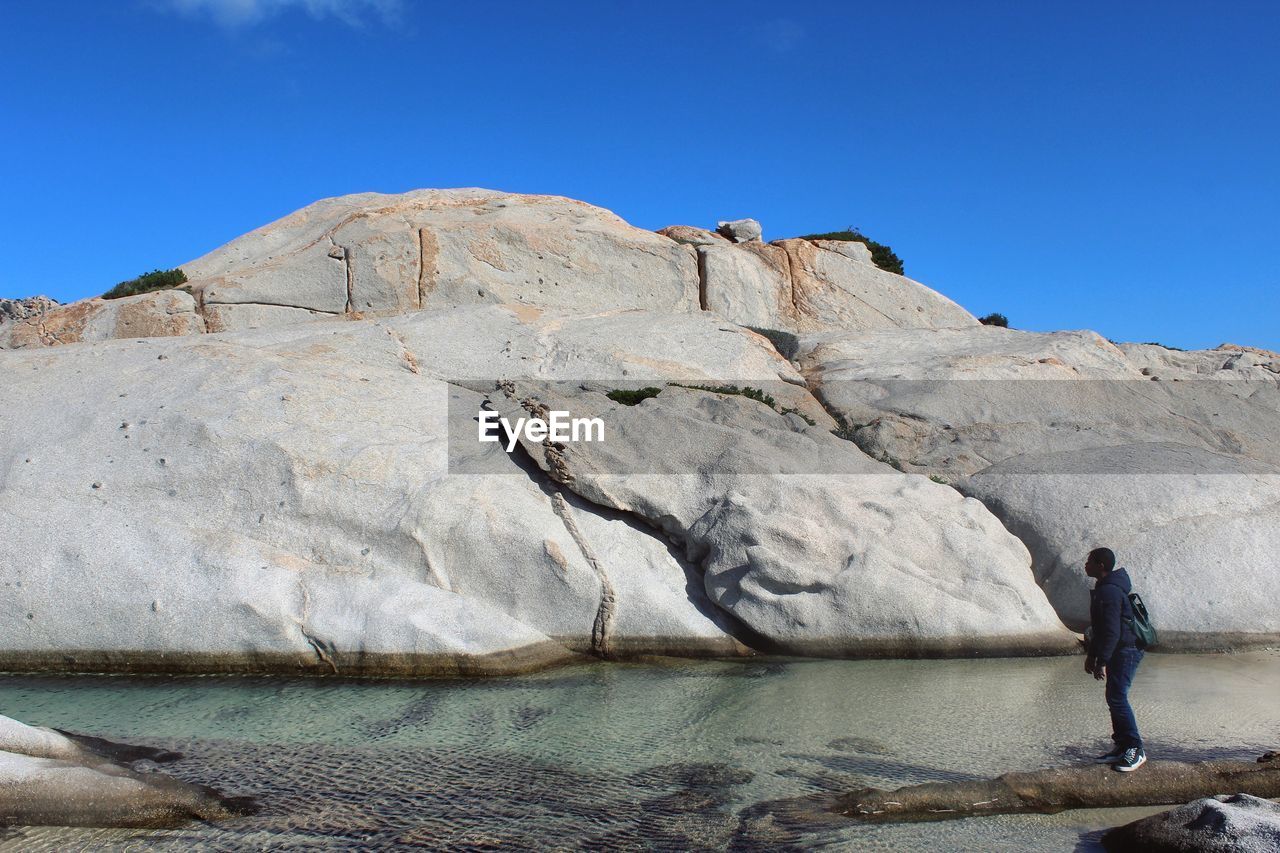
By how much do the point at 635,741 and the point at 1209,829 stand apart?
14.5 feet

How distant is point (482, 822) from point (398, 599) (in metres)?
4.52

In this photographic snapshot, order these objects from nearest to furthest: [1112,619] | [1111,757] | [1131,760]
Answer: [1131,760] → [1112,619] → [1111,757]

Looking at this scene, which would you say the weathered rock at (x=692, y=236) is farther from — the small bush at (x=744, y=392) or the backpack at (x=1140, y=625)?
the backpack at (x=1140, y=625)

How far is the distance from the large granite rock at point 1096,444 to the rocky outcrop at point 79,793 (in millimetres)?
9882

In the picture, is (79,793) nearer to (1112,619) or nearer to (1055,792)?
(1055,792)

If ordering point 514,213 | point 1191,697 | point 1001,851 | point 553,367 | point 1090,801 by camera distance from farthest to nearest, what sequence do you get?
1. point 514,213
2. point 553,367
3. point 1191,697
4. point 1090,801
5. point 1001,851

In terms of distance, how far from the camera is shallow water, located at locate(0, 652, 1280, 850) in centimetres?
652

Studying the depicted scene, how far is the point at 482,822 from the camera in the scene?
673cm

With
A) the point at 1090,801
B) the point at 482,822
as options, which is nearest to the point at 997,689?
the point at 1090,801

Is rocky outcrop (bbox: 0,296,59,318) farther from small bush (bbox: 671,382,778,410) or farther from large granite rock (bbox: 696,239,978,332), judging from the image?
small bush (bbox: 671,382,778,410)

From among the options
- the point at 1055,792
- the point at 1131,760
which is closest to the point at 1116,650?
the point at 1131,760

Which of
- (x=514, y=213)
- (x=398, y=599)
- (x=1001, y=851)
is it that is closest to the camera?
(x=1001, y=851)

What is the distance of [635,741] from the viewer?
8430 mm

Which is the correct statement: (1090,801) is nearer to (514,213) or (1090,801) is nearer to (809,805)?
(809,805)
